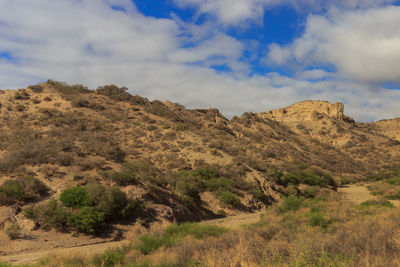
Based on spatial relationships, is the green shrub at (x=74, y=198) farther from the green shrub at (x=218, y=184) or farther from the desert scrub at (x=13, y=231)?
the green shrub at (x=218, y=184)

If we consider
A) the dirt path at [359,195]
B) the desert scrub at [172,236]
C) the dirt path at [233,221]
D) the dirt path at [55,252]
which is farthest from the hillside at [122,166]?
the desert scrub at [172,236]

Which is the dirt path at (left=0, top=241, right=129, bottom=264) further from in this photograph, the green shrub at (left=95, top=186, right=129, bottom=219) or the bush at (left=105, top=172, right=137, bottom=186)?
the bush at (left=105, top=172, right=137, bottom=186)

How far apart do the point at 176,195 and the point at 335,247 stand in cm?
1337

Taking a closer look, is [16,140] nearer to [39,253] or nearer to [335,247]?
[39,253]

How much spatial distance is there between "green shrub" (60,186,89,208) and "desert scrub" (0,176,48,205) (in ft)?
5.36

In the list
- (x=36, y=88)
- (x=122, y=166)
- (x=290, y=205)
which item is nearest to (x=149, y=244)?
(x=290, y=205)

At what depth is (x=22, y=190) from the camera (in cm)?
1356

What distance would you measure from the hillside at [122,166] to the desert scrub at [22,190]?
0.15 ft

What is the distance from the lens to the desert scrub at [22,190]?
42.9 feet

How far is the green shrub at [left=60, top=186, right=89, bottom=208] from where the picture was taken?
13234mm

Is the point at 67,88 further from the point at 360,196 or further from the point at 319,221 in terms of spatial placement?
the point at 360,196

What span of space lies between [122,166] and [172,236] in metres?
10.3

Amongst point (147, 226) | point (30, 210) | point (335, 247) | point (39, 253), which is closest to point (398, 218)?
point (335, 247)

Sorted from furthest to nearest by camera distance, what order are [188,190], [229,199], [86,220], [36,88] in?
[36,88], [229,199], [188,190], [86,220]
